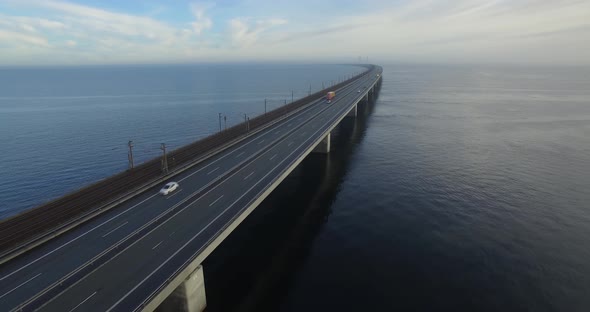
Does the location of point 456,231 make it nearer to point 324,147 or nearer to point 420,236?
point 420,236

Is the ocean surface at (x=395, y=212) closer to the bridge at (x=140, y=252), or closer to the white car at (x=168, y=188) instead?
the bridge at (x=140, y=252)

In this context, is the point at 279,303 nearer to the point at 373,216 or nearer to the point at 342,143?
the point at 373,216

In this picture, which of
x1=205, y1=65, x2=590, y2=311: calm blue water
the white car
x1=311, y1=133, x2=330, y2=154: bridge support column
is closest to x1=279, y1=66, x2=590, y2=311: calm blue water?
x1=205, y1=65, x2=590, y2=311: calm blue water

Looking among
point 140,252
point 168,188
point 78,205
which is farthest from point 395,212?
point 78,205

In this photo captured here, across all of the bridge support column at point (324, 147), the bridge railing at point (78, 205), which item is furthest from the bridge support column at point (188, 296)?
the bridge support column at point (324, 147)

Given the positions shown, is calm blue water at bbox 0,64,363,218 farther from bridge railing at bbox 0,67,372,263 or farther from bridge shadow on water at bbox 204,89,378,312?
bridge shadow on water at bbox 204,89,378,312

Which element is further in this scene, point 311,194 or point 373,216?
point 311,194

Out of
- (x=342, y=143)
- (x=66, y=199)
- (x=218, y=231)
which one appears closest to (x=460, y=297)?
(x=218, y=231)
